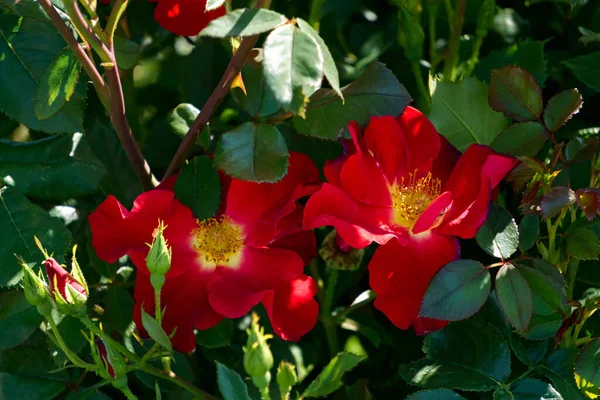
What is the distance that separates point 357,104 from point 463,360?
24cm

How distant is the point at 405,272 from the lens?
0.65m

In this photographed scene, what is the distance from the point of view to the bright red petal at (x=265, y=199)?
70cm

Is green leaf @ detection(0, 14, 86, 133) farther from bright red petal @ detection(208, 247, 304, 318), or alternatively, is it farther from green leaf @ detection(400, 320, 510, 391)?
green leaf @ detection(400, 320, 510, 391)

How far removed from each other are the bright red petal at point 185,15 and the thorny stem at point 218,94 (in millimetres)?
47

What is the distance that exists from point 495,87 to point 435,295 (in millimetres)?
187

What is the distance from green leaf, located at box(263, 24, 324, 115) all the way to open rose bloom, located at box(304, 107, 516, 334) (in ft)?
0.36

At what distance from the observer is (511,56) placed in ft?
2.78

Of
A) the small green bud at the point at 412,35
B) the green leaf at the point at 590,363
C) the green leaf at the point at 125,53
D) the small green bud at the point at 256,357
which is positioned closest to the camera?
the small green bud at the point at 256,357

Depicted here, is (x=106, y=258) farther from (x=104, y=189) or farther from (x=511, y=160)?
(x=511, y=160)

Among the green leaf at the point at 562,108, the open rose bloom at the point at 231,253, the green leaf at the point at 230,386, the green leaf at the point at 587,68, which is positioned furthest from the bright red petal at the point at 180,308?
the green leaf at the point at 587,68

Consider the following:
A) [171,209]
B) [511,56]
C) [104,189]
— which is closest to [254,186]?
[171,209]

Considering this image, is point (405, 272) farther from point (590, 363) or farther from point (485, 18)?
point (485, 18)

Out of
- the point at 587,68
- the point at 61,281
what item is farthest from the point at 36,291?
the point at 587,68

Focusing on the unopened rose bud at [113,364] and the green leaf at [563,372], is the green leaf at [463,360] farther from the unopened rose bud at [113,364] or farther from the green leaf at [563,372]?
the unopened rose bud at [113,364]
